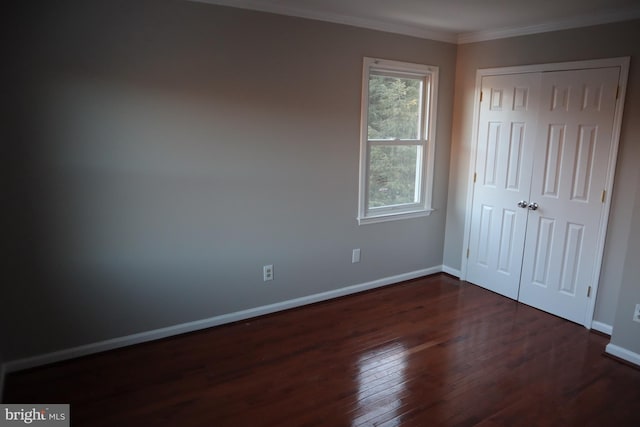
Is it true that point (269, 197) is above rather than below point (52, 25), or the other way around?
below

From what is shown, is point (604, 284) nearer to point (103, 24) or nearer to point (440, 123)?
point (440, 123)

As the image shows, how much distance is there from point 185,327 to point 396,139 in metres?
2.43

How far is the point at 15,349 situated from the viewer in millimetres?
2645

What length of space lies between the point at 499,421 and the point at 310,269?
1.85 meters

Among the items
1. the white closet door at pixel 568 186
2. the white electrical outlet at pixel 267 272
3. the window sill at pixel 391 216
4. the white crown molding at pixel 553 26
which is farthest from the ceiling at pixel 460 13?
the white electrical outlet at pixel 267 272

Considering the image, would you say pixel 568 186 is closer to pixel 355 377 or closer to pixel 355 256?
pixel 355 256

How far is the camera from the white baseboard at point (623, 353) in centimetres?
293

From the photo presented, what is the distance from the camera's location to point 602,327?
334 cm

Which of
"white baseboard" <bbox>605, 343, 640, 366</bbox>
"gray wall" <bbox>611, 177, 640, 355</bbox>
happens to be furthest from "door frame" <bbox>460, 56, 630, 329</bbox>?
"white baseboard" <bbox>605, 343, 640, 366</bbox>

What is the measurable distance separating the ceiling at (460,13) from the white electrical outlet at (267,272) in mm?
1925

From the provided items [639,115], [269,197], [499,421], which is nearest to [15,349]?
[269,197]

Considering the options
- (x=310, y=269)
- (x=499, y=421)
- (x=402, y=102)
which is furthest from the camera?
(x=402, y=102)

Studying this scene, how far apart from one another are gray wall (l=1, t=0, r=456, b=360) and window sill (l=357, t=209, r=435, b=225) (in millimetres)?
178

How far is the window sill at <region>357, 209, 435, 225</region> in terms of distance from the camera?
12.8 feet
